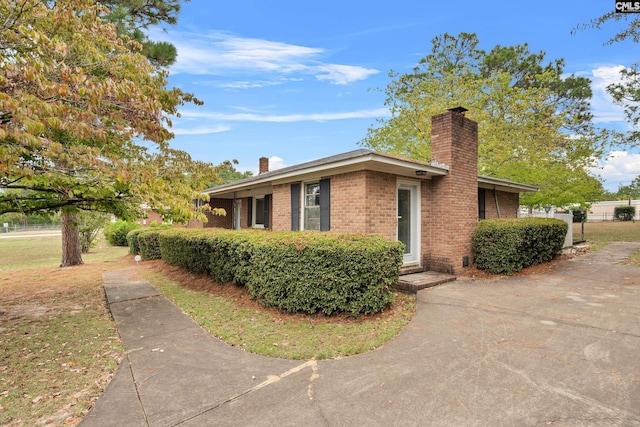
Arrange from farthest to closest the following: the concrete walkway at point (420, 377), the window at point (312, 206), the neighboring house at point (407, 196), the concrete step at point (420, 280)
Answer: the window at point (312, 206) < the neighboring house at point (407, 196) < the concrete step at point (420, 280) < the concrete walkway at point (420, 377)

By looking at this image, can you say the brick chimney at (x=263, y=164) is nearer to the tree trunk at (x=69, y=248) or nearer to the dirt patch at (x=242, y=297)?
the dirt patch at (x=242, y=297)

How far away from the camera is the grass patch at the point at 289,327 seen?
3.85m

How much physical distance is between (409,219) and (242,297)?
4583mm

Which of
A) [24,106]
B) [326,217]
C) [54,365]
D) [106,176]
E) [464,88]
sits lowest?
[54,365]

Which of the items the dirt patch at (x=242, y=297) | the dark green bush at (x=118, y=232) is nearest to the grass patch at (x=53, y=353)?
the dirt patch at (x=242, y=297)

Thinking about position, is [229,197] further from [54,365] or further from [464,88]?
[464,88]

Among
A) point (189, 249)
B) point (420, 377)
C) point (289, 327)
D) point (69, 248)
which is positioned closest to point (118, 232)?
point (69, 248)

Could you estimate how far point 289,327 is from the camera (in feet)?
15.2

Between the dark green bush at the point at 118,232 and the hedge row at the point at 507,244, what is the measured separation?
22.1 metres

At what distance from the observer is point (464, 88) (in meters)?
17.5

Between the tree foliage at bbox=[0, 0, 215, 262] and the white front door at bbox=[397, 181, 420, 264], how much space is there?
4.68 metres

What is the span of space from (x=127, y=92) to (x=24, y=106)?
0.93 metres

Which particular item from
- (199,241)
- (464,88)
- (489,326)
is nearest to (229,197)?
(199,241)

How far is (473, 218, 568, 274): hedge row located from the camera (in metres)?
7.88
